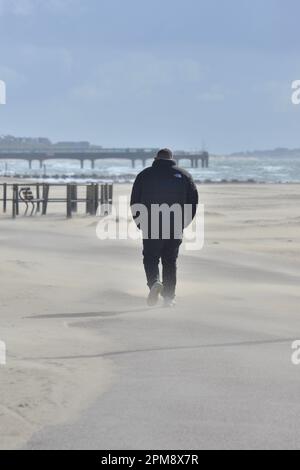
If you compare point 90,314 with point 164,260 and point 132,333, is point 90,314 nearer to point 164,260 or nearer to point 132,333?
point 164,260

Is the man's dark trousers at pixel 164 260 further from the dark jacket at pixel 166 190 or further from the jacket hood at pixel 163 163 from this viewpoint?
the jacket hood at pixel 163 163

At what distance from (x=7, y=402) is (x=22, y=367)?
1.11m

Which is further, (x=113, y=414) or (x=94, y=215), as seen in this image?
(x=94, y=215)

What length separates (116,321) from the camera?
33.7 feet

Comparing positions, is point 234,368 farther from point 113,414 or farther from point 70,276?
point 70,276

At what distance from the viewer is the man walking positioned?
37.6ft

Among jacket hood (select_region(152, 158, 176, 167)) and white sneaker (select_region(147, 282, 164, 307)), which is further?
jacket hood (select_region(152, 158, 176, 167))

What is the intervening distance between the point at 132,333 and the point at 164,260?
2.20 metres

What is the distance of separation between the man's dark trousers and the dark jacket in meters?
0.09

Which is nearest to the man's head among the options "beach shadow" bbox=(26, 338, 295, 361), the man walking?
the man walking

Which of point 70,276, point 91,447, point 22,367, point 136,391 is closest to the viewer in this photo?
point 91,447

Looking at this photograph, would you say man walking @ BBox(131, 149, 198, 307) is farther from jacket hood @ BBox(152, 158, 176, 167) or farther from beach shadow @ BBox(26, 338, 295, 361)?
beach shadow @ BBox(26, 338, 295, 361)

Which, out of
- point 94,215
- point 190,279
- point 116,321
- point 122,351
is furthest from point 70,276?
point 94,215

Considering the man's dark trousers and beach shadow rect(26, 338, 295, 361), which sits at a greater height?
the man's dark trousers
